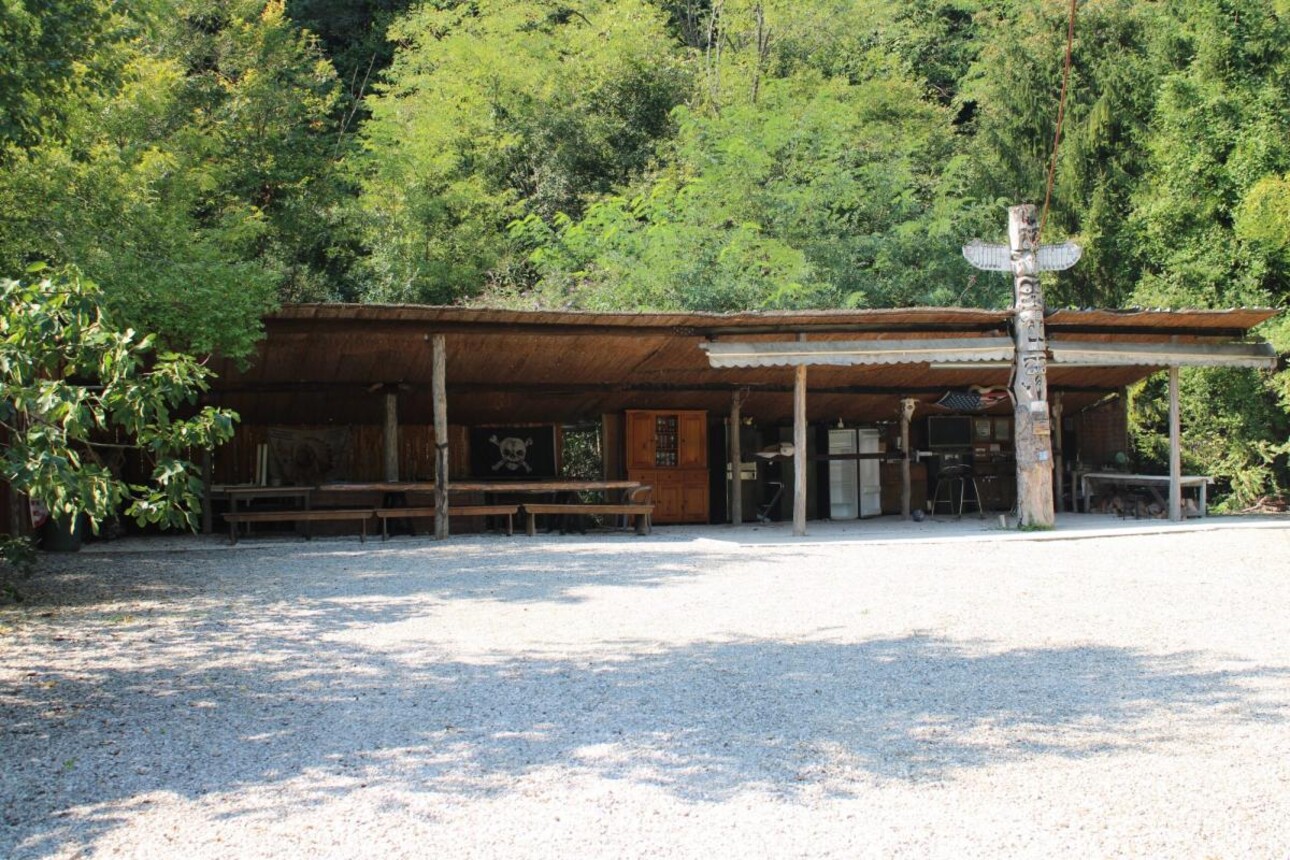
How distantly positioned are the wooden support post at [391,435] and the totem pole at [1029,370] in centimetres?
703

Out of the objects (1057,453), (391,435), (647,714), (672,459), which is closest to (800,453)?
(672,459)

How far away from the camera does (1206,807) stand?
13.3ft

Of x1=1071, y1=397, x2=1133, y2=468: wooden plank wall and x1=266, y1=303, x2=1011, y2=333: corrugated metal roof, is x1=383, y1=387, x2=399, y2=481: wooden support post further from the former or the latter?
x1=1071, y1=397, x2=1133, y2=468: wooden plank wall

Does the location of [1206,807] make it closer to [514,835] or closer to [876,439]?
[514,835]

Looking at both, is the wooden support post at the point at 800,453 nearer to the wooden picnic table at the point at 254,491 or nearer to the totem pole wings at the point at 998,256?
the totem pole wings at the point at 998,256

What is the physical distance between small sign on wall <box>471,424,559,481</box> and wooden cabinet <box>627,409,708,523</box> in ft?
3.78

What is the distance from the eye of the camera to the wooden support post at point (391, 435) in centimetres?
1377

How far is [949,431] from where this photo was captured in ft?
57.5

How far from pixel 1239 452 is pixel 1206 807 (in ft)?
58.6

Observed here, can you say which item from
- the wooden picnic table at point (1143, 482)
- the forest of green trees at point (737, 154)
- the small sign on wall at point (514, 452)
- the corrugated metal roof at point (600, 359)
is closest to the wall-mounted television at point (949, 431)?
the corrugated metal roof at point (600, 359)

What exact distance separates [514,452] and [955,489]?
22.5 ft

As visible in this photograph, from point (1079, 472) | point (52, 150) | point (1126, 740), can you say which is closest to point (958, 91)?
point (1079, 472)

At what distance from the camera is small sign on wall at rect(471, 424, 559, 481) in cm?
1570

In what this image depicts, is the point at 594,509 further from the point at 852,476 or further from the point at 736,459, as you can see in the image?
the point at 852,476
